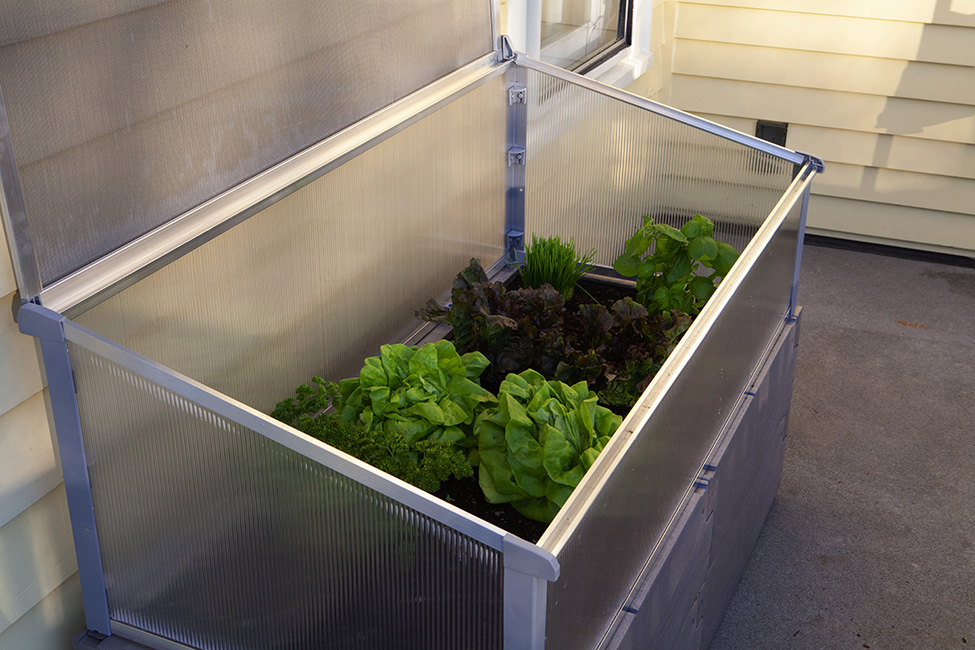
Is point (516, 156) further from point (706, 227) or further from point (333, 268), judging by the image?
point (333, 268)

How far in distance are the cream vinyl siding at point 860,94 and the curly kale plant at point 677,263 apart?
6.37ft

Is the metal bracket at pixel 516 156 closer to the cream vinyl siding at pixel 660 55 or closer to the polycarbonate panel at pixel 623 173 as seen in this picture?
the polycarbonate panel at pixel 623 173

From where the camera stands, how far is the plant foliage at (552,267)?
2.13 m

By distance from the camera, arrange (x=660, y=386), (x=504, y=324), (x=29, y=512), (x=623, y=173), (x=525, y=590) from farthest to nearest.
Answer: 1. (x=623, y=173)
2. (x=504, y=324)
3. (x=660, y=386)
4. (x=29, y=512)
5. (x=525, y=590)

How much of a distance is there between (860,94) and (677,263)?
2109mm

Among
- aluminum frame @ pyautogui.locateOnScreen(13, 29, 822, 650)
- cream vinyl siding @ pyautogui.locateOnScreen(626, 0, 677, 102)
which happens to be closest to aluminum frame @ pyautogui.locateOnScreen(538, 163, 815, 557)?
aluminum frame @ pyautogui.locateOnScreen(13, 29, 822, 650)

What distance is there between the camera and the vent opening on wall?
154 inches

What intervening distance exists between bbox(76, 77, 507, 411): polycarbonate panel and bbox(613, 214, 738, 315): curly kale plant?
0.35 meters

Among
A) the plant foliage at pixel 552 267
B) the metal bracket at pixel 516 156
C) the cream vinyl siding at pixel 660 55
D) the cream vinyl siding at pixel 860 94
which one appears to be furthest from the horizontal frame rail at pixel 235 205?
the cream vinyl siding at pixel 860 94

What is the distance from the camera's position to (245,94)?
141 cm

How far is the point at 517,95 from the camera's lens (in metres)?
2.17

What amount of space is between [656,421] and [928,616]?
1196 millimetres

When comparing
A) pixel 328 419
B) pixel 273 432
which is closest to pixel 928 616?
pixel 328 419

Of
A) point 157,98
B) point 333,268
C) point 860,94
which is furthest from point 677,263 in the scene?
point 860,94
